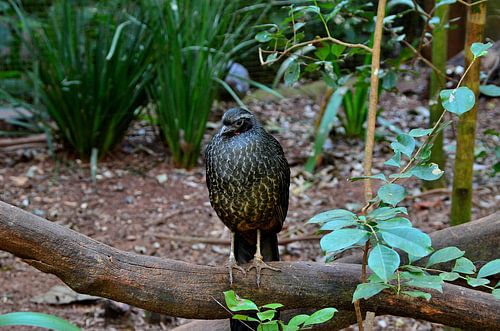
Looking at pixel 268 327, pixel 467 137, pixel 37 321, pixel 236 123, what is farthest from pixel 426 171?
pixel 467 137

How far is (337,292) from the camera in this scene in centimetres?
211

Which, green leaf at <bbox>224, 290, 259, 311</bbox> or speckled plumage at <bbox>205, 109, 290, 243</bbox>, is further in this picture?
speckled plumage at <bbox>205, 109, 290, 243</bbox>

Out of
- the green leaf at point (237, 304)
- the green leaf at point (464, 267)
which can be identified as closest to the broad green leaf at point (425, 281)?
the green leaf at point (464, 267)

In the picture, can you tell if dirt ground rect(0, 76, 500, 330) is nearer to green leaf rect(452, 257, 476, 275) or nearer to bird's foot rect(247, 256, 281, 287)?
bird's foot rect(247, 256, 281, 287)

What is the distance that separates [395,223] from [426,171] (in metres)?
0.22

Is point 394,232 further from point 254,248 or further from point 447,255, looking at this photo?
point 254,248

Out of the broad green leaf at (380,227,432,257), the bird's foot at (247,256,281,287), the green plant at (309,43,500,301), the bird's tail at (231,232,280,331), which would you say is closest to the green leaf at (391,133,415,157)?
the green plant at (309,43,500,301)

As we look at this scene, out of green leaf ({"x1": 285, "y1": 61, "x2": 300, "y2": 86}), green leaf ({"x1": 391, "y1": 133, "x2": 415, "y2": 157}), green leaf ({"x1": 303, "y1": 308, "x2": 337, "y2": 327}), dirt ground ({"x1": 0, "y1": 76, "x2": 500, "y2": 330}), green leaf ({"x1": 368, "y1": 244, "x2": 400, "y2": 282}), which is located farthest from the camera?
dirt ground ({"x1": 0, "y1": 76, "x2": 500, "y2": 330})

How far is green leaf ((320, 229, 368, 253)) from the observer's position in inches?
55.4

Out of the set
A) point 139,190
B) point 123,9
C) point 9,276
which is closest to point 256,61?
point 123,9

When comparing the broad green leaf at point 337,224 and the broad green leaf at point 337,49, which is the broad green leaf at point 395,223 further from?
the broad green leaf at point 337,49

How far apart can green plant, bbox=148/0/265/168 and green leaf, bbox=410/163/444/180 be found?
10.2 ft

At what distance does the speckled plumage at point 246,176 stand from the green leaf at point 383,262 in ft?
3.58

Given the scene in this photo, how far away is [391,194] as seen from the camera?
5.12 ft
